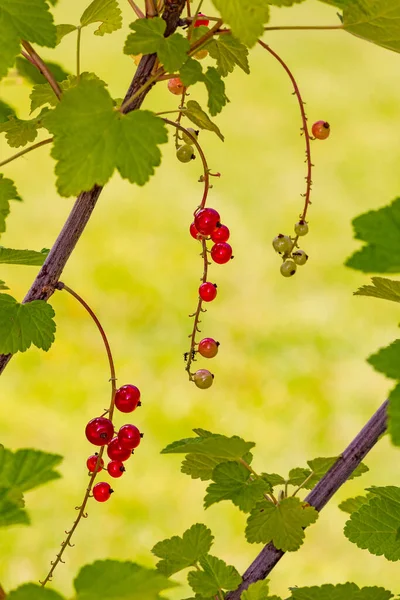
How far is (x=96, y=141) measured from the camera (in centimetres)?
63

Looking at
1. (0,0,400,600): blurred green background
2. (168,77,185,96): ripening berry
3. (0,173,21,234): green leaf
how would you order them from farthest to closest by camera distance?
(0,0,400,600): blurred green background < (168,77,185,96): ripening berry < (0,173,21,234): green leaf

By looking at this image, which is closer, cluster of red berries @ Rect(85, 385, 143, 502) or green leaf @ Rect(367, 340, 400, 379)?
green leaf @ Rect(367, 340, 400, 379)

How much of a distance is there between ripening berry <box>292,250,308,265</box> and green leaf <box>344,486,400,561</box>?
25 centimetres

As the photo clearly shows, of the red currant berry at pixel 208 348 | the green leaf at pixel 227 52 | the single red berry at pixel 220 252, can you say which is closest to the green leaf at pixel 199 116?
the green leaf at pixel 227 52

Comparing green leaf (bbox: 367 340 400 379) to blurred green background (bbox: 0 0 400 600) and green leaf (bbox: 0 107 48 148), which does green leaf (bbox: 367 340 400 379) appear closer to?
green leaf (bbox: 0 107 48 148)

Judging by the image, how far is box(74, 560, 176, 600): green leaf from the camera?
1.43 ft

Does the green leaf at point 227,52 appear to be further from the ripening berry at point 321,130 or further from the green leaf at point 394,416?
the green leaf at point 394,416

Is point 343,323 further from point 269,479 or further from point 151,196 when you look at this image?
point 269,479

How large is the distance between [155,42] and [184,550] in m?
0.47

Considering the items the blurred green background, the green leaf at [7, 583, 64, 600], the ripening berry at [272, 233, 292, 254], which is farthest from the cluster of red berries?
the blurred green background

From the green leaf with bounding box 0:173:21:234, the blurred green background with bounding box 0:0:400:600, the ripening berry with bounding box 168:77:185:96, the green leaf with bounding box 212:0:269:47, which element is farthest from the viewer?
the blurred green background with bounding box 0:0:400:600

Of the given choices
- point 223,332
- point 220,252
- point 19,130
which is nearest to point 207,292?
point 220,252

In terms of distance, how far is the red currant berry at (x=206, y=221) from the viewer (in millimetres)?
849

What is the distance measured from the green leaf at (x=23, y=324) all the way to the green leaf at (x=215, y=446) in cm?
16
